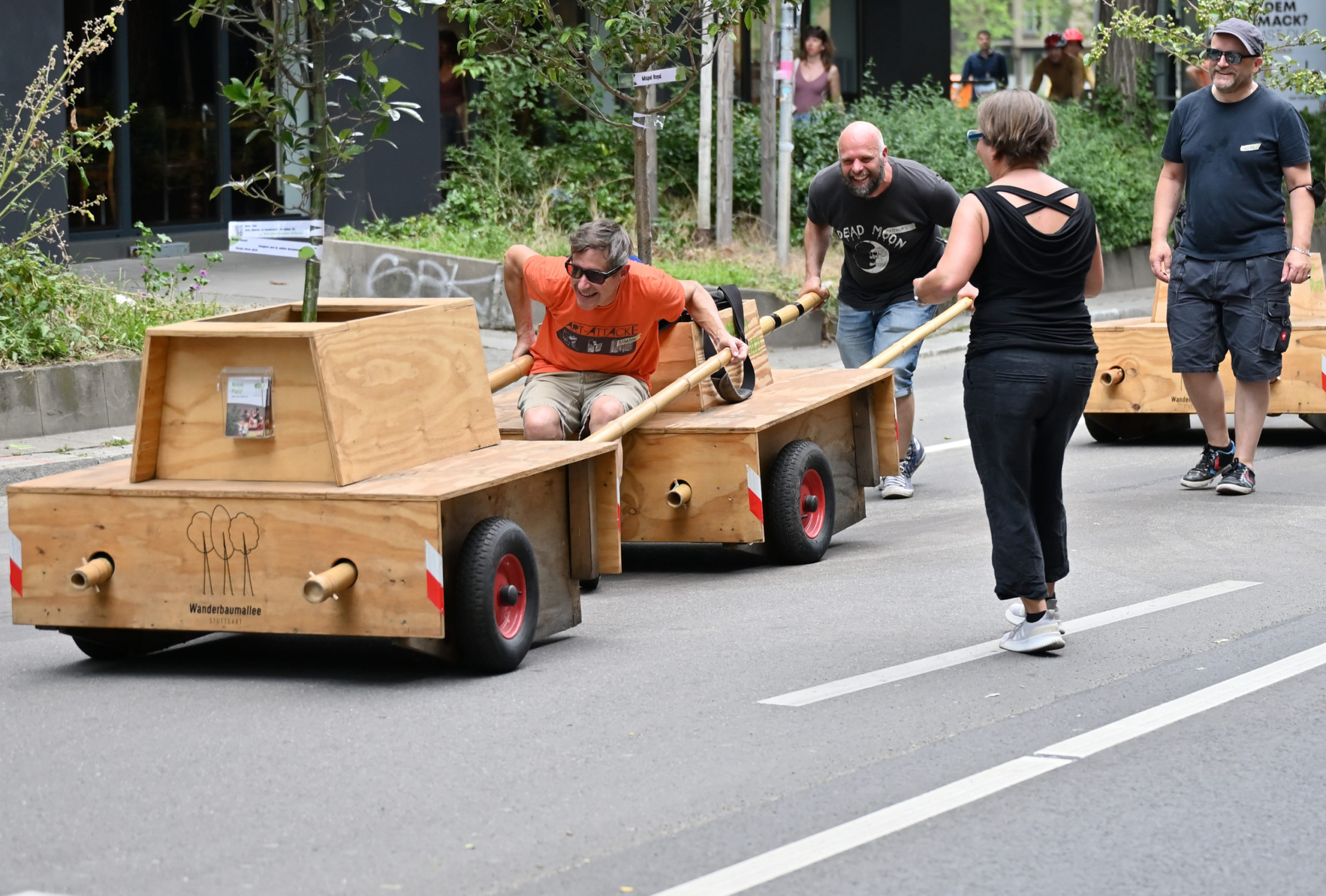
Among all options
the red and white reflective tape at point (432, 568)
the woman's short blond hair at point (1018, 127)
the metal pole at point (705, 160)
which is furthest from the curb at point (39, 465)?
the metal pole at point (705, 160)

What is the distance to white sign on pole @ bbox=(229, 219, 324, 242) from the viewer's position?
663 cm

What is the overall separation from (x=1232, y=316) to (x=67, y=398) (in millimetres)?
6623

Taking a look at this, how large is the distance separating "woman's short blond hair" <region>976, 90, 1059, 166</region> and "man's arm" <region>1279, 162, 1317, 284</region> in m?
3.36

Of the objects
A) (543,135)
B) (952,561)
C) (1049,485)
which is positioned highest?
(543,135)

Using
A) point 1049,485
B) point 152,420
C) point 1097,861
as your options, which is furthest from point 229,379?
point 1097,861

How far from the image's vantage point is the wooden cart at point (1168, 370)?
402 inches

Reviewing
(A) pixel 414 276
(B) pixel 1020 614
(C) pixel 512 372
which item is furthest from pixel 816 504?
(A) pixel 414 276

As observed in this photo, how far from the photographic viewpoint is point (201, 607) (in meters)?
5.65

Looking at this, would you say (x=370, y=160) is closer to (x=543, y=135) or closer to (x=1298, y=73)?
(x=543, y=135)

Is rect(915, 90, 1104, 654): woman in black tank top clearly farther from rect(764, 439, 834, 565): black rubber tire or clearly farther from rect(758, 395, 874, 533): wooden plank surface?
rect(758, 395, 874, 533): wooden plank surface

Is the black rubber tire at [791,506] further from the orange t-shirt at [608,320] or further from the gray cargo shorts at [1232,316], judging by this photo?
the gray cargo shorts at [1232,316]

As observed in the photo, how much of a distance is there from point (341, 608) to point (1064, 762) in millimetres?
2139

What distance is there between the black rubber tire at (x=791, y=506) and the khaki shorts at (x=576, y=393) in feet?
2.10

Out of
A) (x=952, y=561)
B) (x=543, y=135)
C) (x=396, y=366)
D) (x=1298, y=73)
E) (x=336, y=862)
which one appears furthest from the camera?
(x=543, y=135)
